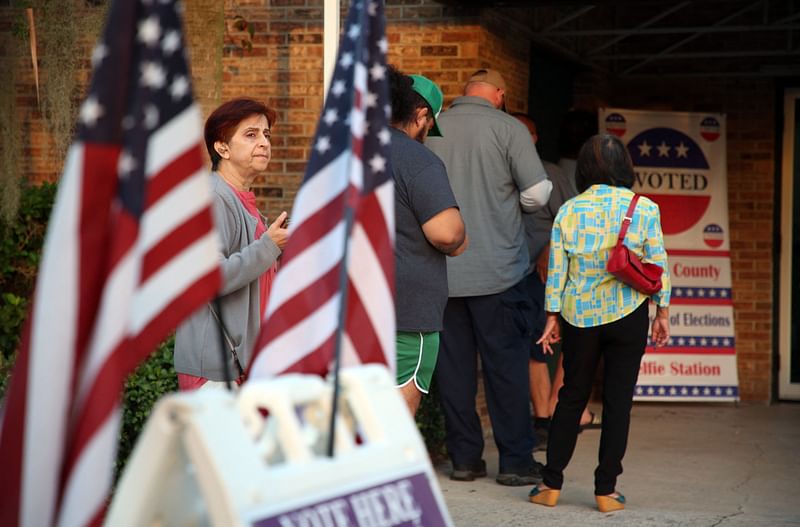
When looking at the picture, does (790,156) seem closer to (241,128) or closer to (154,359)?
(154,359)

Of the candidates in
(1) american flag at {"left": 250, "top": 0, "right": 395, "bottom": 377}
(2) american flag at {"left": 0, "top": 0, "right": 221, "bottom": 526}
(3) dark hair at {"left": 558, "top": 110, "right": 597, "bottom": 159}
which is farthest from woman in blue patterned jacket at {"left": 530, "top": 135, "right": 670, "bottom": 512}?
(2) american flag at {"left": 0, "top": 0, "right": 221, "bottom": 526}

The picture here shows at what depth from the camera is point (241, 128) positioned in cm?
419

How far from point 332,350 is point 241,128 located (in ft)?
4.94

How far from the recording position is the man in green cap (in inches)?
191

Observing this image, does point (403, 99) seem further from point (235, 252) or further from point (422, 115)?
point (235, 252)

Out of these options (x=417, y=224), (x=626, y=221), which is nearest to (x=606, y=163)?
(x=626, y=221)

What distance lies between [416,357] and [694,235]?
526 centimetres

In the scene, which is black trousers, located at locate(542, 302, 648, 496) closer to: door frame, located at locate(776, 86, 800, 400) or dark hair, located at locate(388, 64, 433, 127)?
dark hair, located at locate(388, 64, 433, 127)

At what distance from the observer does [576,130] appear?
7.91m

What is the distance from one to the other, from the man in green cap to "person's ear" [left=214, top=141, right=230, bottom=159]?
0.90 meters

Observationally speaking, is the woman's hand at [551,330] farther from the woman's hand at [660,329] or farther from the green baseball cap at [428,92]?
the green baseball cap at [428,92]

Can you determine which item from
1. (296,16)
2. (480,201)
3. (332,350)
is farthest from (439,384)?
(332,350)

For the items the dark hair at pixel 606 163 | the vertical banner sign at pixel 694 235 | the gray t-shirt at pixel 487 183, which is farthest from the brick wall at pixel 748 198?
the dark hair at pixel 606 163

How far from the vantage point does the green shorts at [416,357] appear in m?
4.80
